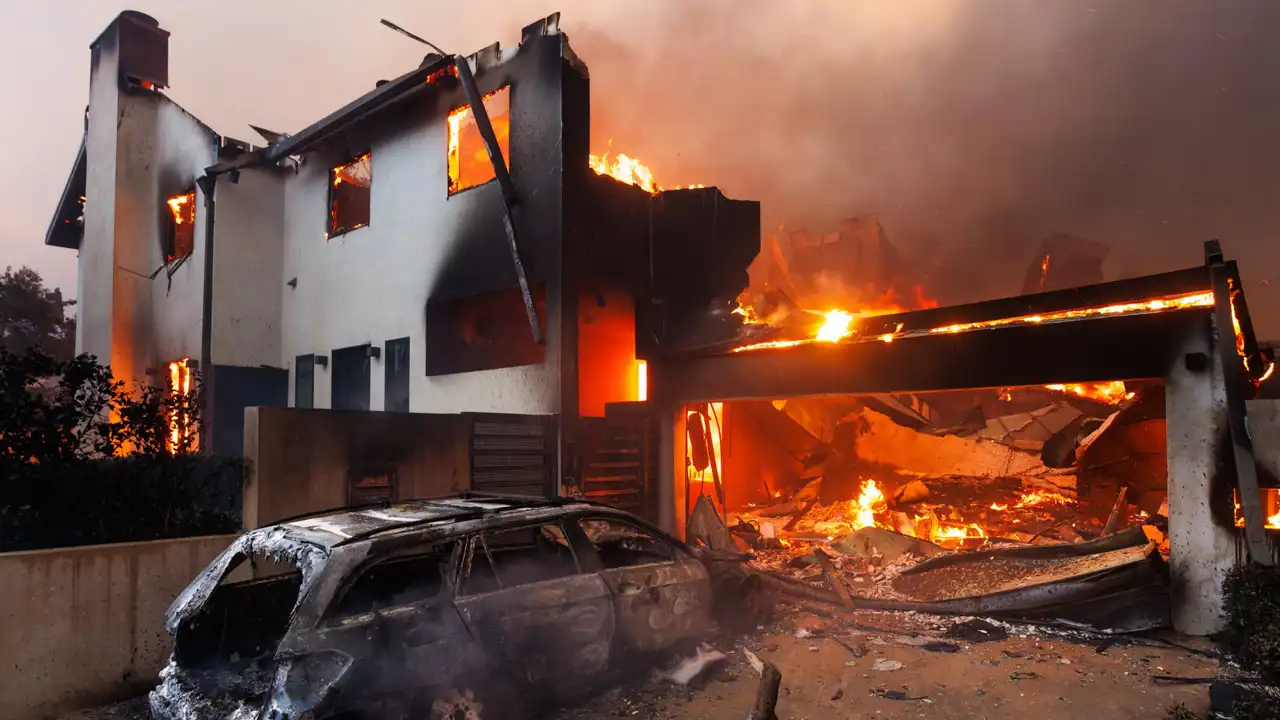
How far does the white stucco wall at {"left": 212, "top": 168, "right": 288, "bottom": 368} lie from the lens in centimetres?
1617

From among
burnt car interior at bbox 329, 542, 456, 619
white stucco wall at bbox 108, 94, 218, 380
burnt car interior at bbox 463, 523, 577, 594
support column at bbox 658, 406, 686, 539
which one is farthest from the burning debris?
white stucco wall at bbox 108, 94, 218, 380

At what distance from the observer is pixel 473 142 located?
13703 millimetres

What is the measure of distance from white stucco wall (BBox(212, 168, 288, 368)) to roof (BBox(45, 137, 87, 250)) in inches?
292

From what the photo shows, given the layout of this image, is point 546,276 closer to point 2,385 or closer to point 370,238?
point 370,238

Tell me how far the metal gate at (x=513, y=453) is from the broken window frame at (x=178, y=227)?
11.7 metres

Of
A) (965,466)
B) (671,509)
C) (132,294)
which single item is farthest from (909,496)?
(132,294)

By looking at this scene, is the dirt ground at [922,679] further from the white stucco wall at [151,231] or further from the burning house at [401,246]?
the white stucco wall at [151,231]

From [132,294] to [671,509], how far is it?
1443 cm

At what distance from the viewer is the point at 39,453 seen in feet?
24.3

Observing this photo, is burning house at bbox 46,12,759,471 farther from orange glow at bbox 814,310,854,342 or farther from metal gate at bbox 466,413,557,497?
orange glow at bbox 814,310,854,342

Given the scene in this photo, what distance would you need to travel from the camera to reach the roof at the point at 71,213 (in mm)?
20656

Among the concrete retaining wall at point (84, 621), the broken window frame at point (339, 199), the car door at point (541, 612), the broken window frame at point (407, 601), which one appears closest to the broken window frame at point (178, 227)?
the broken window frame at point (339, 199)

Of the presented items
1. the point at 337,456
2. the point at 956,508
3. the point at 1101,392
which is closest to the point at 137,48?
the point at 337,456

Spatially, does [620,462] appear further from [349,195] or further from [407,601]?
[349,195]
